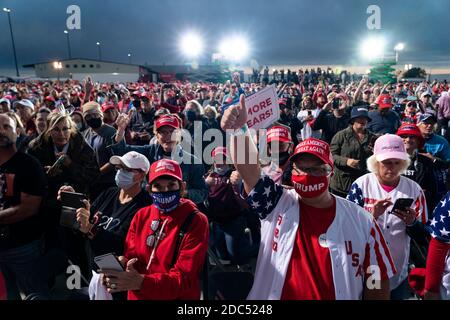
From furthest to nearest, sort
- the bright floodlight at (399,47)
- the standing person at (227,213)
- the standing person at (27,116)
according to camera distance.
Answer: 1. the bright floodlight at (399,47)
2. the standing person at (27,116)
3. the standing person at (227,213)

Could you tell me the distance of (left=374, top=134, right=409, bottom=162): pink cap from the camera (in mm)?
3256

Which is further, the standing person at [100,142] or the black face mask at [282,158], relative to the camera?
the standing person at [100,142]

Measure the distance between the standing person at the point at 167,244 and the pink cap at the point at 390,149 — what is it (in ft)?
5.89

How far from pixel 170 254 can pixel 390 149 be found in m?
2.20

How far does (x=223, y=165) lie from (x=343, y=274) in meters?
2.81

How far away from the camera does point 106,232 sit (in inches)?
125

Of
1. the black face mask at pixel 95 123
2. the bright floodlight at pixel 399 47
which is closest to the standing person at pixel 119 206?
the black face mask at pixel 95 123

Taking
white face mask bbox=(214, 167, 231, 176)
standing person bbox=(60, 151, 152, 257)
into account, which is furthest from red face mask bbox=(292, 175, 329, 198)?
white face mask bbox=(214, 167, 231, 176)

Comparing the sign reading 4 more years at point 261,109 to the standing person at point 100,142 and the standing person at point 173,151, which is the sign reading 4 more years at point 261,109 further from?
the standing person at point 100,142

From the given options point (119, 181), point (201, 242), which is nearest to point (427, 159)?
point (201, 242)

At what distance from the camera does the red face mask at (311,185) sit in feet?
7.42

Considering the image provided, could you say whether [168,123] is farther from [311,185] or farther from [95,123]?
[311,185]

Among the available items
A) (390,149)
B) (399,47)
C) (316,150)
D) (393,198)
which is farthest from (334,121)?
(399,47)

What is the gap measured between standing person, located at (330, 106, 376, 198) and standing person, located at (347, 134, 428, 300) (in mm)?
1673
